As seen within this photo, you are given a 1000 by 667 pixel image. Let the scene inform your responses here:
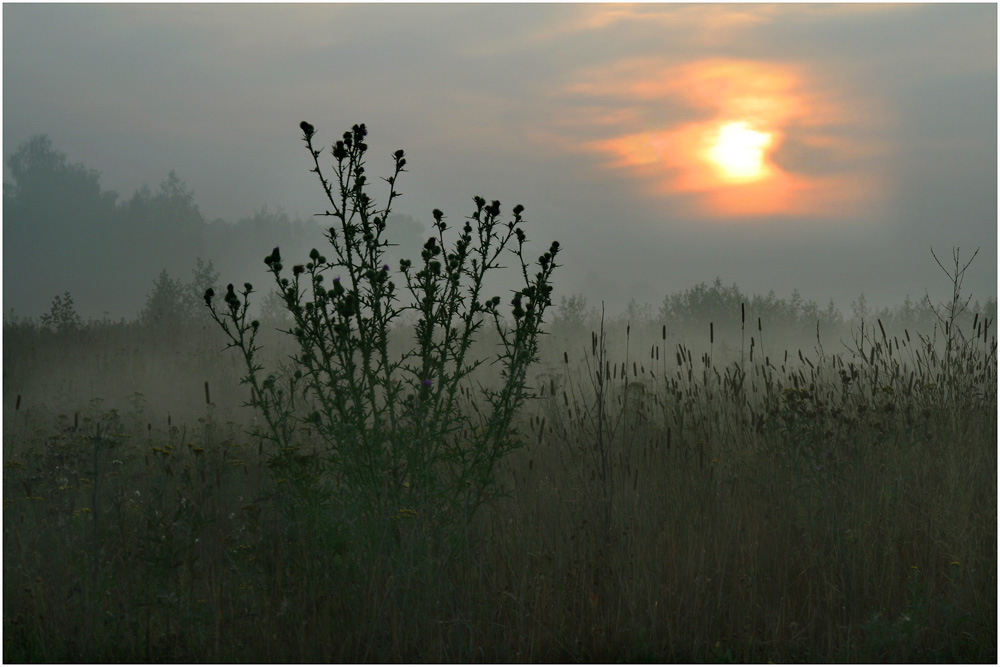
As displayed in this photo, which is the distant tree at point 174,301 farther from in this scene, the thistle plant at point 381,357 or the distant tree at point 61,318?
the thistle plant at point 381,357

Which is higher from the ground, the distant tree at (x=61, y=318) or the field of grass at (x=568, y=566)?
the distant tree at (x=61, y=318)

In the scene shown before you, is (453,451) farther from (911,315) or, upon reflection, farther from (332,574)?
(911,315)

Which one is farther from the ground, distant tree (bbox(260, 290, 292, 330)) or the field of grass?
distant tree (bbox(260, 290, 292, 330))

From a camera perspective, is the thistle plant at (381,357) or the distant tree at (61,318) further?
the distant tree at (61,318)

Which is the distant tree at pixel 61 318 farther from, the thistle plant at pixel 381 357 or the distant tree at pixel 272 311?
the thistle plant at pixel 381 357

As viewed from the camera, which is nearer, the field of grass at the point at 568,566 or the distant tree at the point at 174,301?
the field of grass at the point at 568,566

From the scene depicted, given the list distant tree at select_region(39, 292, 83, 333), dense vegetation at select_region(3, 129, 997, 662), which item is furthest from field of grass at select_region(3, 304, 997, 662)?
distant tree at select_region(39, 292, 83, 333)

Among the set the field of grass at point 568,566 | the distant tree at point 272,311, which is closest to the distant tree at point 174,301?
the distant tree at point 272,311

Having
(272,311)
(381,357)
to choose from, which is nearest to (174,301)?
(272,311)

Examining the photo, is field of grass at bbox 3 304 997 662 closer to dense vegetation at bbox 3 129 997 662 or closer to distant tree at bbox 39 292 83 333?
dense vegetation at bbox 3 129 997 662

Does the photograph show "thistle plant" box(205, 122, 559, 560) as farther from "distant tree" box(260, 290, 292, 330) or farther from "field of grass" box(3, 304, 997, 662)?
"distant tree" box(260, 290, 292, 330)

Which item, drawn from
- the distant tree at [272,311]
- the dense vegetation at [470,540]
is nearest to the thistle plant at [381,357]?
the dense vegetation at [470,540]

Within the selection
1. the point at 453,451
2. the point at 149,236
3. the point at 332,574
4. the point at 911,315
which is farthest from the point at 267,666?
the point at 149,236

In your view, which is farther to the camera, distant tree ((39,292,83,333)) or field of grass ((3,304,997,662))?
distant tree ((39,292,83,333))
